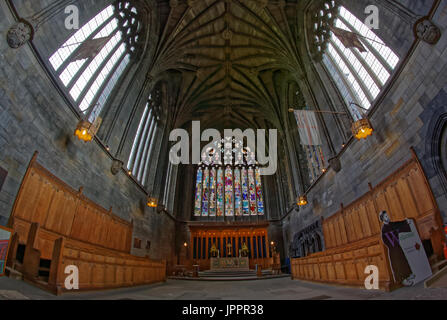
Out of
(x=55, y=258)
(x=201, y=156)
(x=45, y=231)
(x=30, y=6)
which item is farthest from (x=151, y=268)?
(x=201, y=156)

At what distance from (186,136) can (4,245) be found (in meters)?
23.2

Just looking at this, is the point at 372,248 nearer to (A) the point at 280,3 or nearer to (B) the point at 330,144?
(B) the point at 330,144

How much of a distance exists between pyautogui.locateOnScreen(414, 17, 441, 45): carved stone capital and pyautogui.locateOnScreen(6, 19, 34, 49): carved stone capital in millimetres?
13747

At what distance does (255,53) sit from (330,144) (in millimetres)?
14272

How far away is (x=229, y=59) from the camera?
24172 mm

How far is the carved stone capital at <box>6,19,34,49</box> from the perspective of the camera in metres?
7.07

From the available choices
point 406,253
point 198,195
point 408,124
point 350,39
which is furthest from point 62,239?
point 198,195

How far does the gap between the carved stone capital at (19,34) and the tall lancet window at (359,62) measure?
43.8 feet

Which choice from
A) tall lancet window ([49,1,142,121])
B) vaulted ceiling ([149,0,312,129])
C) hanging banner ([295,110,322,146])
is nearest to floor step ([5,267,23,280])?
tall lancet window ([49,1,142,121])

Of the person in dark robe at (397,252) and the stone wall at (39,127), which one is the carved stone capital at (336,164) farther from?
the stone wall at (39,127)

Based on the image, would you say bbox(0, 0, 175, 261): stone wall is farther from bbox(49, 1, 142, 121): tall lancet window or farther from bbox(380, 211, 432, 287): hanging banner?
bbox(380, 211, 432, 287): hanging banner

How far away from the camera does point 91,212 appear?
11.4 metres

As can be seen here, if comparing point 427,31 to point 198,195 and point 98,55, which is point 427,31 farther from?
point 198,195

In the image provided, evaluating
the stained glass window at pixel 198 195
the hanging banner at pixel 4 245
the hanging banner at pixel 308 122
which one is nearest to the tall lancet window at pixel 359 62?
the hanging banner at pixel 308 122
